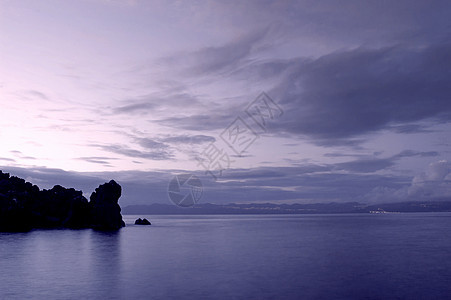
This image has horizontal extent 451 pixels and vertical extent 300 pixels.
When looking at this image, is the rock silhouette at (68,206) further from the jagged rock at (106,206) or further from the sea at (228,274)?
the sea at (228,274)

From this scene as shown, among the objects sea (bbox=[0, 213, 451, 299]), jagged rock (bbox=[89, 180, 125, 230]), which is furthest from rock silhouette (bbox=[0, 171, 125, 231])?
sea (bbox=[0, 213, 451, 299])

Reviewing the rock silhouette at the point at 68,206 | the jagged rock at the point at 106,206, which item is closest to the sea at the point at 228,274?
the jagged rock at the point at 106,206

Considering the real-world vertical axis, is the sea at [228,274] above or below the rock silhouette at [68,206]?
below

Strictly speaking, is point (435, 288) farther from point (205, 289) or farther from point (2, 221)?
point (2, 221)

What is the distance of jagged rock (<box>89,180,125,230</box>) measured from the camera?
532 feet

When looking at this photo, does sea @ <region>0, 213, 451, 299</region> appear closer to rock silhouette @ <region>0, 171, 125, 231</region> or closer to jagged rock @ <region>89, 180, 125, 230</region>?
jagged rock @ <region>89, 180, 125, 230</region>

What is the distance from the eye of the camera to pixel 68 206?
564 ft

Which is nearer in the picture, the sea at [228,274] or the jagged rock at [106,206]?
the sea at [228,274]

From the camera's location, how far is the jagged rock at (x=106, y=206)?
162250 millimetres

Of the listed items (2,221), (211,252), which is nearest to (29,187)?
(2,221)

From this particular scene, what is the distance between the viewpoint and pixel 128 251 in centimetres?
7844

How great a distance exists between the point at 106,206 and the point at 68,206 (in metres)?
21.4

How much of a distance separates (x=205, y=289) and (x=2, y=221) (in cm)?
13019

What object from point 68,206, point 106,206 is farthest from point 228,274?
point 68,206
